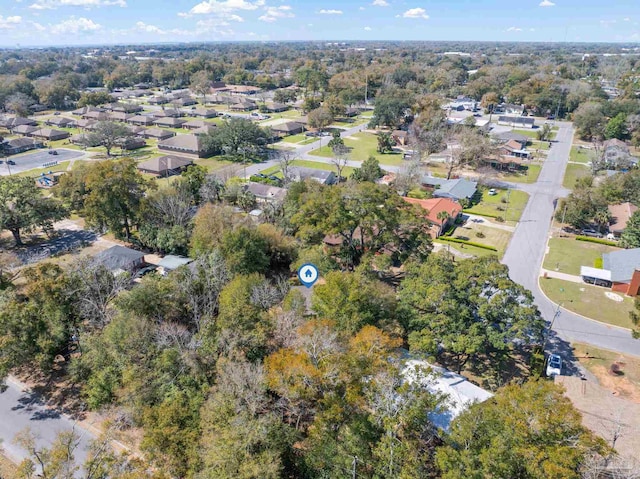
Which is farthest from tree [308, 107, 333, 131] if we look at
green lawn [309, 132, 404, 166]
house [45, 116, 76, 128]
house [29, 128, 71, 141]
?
house [45, 116, 76, 128]

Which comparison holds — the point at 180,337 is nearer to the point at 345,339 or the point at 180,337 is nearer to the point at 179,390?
the point at 179,390

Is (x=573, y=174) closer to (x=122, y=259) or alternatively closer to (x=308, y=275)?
(x=308, y=275)

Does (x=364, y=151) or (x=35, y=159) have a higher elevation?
(x=364, y=151)

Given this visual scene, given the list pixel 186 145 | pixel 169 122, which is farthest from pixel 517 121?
pixel 169 122

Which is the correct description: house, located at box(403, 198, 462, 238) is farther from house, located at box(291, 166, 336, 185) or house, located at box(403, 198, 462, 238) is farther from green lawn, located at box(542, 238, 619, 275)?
house, located at box(291, 166, 336, 185)

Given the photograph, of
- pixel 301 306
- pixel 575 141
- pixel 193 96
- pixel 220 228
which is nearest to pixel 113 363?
pixel 301 306

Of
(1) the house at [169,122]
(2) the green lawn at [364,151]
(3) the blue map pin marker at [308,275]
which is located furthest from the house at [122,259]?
(1) the house at [169,122]
